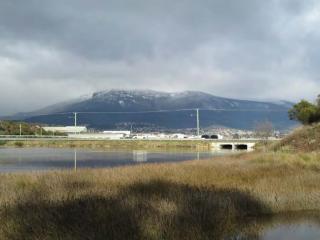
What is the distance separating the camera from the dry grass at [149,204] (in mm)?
10095

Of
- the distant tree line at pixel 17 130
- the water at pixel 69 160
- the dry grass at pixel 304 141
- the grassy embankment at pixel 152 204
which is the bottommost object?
the water at pixel 69 160

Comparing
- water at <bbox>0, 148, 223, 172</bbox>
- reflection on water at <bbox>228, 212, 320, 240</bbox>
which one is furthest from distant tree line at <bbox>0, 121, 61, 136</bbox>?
reflection on water at <bbox>228, 212, 320, 240</bbox>

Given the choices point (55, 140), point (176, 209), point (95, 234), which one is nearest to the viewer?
point (95, 234)

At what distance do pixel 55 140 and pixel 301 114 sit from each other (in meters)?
85.2

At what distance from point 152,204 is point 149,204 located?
30cm

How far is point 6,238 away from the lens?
9664 mm

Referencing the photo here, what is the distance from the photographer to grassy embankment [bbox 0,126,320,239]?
10117 mm

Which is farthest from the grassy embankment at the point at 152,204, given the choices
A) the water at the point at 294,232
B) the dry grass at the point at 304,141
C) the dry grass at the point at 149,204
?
the dry grass at the point at 304,141

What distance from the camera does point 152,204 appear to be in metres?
12.3

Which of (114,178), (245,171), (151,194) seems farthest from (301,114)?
(151,194)

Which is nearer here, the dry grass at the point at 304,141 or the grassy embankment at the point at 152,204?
the grassy embankment at the point at 152,204

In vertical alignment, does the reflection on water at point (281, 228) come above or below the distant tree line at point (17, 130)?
below

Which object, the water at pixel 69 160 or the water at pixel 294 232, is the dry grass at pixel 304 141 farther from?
the water at pixel 294 232

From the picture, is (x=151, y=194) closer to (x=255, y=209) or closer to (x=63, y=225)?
(x=255, y=209)
